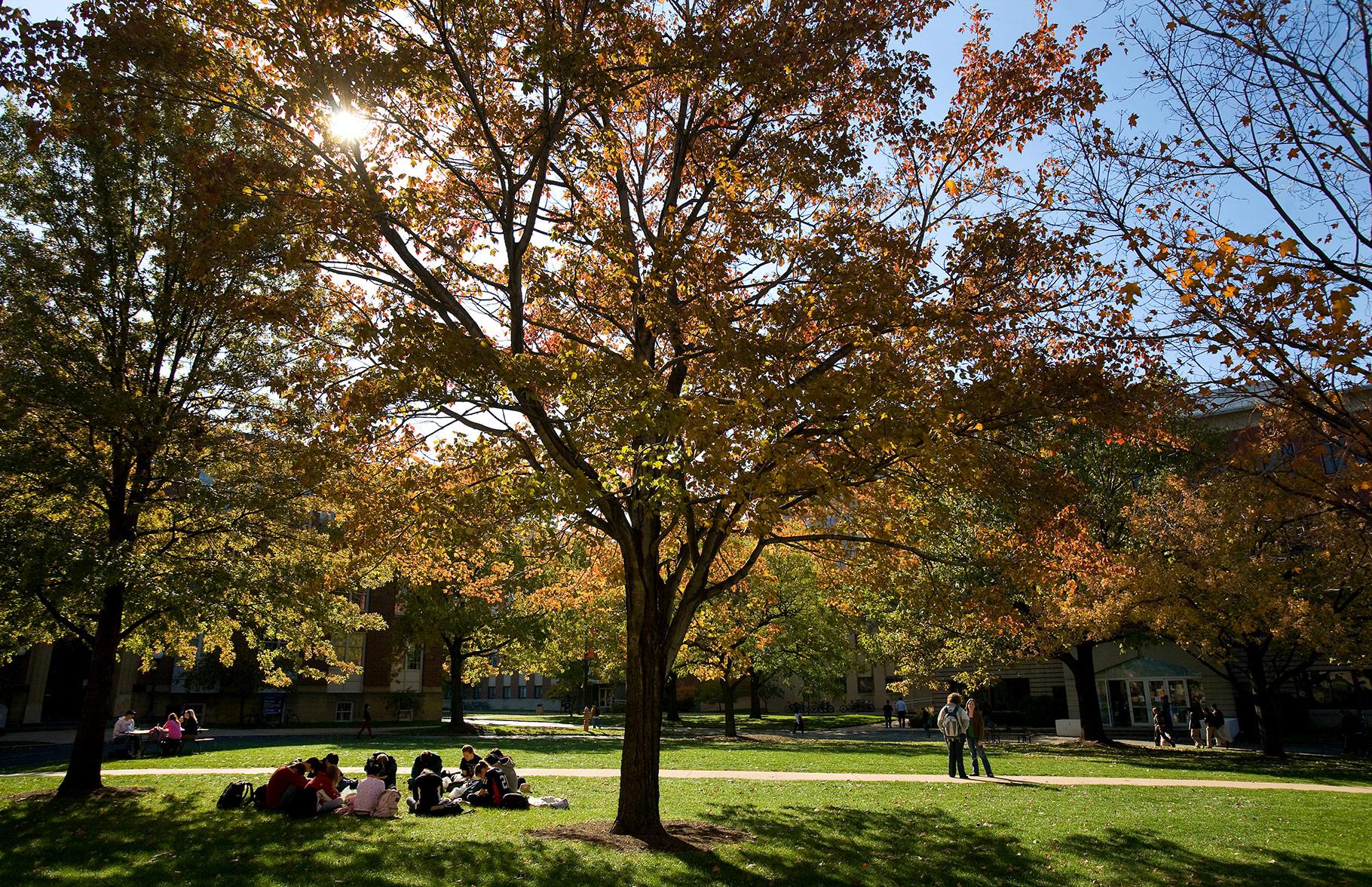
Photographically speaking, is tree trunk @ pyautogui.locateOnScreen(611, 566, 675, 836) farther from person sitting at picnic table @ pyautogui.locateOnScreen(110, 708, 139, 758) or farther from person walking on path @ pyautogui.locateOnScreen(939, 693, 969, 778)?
person sitting at picnic table @ pyautogui.locateOnScreen(110, 708, 139, 758)

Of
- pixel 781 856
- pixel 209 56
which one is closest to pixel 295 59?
pixel 209 56

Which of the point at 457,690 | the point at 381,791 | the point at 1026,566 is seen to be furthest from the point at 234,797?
the point at 457,690

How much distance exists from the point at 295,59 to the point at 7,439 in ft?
26.5

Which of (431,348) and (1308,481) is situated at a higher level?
(431,348)

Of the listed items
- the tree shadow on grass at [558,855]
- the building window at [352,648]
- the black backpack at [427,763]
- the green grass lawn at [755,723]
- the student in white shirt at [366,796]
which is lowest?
the green grass lawn at [755,723]

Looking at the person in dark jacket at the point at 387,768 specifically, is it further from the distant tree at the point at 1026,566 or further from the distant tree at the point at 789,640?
the distant tree at the point at 789,640

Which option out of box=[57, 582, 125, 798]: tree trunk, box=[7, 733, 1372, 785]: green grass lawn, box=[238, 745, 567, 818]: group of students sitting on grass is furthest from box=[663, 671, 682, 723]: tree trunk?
box=[57, 582, 125, 798]: tree trunk

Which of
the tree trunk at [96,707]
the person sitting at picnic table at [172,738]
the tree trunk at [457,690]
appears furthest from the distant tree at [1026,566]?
the person sitting at picnic table at [172,738]

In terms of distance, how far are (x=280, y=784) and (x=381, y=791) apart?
1612 mm

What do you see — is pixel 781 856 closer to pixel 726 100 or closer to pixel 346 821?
pixel 346 821

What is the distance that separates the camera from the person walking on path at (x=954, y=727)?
16.2m

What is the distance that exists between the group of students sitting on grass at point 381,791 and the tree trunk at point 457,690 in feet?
68.5

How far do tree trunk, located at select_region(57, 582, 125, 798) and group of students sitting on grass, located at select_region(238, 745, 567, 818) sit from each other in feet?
9.57

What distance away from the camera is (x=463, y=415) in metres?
10.4
